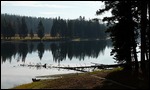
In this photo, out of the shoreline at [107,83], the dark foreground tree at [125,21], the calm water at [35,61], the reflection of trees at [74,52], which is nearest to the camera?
the shoreline at [107,83]

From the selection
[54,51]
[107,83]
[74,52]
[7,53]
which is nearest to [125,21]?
[107,83]

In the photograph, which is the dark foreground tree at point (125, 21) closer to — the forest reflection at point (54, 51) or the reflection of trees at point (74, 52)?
the forest reflection at point (54, 51)

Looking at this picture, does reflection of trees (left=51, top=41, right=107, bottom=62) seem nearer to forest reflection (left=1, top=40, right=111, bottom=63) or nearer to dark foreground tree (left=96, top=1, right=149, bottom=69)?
forest reflection (left=1, top=40, right=111, bottom=63)

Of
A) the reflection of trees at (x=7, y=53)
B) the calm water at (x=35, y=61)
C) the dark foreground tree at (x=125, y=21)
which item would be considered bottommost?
the calm water at (x=35, y=61)

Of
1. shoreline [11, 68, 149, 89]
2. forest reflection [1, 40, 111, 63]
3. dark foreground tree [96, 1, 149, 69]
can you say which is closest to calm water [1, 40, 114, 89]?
forest reflection [1, 40, 111, 63]

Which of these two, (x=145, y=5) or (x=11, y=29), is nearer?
(x=145, y=5)

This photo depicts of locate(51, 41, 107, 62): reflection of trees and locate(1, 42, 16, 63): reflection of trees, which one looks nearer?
locate(1, 42, 16, 63): reflection of trees


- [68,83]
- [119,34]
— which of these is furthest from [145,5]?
[68,83]

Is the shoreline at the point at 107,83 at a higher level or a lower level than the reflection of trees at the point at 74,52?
lower

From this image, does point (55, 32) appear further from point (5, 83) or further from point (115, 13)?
point (115, 13)

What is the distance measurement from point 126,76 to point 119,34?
172 inches

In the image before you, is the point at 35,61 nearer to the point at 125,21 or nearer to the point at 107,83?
the point at 125,21

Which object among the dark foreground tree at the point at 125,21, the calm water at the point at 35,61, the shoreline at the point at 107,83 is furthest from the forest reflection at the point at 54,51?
the shoreline at the point at 107,83

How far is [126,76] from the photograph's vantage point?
89.6ft
